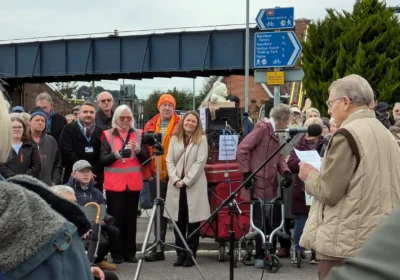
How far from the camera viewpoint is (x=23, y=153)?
7.84m

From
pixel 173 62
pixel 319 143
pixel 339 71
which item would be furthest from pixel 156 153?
pixel 173 62

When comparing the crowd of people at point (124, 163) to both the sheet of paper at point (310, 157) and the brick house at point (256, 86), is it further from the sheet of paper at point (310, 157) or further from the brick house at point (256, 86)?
the brick house at point (256, 86)

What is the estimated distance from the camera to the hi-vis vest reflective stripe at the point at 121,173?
27.2 ft

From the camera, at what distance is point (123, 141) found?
27.7 ft

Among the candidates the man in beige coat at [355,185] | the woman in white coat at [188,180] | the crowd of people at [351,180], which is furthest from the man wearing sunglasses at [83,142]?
the man in beige coat at [355,185]

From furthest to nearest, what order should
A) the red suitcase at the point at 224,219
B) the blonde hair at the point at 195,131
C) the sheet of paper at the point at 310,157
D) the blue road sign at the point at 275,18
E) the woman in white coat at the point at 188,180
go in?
the blue road sign at the point at 275,18 → the red suitcase at the point at 224,219 → the blonde hair at the point at 195,131 → the woman in white coat at the point at 188,180 → the sheet of paper at the point at 310,157

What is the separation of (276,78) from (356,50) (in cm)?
1132

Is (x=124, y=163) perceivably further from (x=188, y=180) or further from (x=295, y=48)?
(x=295, y=48)

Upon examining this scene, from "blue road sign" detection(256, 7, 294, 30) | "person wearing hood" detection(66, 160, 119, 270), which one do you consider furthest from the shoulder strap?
"blue road sign" detection(256, 7, 294, 30)

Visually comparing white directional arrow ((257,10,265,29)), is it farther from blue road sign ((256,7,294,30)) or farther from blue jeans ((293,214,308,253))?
blue jeans ((293,214,308,253))

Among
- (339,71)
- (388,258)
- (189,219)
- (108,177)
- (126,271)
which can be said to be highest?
(339,71)

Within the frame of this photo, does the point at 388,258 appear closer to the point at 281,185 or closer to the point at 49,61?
the point at 281,185

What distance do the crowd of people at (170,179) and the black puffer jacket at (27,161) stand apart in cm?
1

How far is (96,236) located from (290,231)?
3.46 metres
